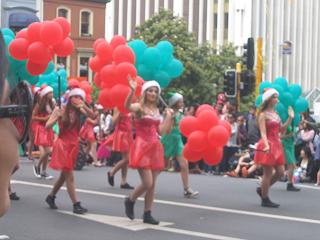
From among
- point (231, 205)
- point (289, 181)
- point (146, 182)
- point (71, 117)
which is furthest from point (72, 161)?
point (289, 181)

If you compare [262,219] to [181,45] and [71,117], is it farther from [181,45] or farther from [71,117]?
[181,45]

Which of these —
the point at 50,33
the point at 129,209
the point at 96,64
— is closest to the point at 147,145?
the point at 129,209

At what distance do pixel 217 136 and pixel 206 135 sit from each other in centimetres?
19

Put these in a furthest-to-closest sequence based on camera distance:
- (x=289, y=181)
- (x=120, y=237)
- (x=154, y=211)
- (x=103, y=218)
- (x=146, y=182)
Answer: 1. (x=289, y=181)
2. (x=154, y=211)
3. (x=103, y=218)
4. (x=146, y=182)
5. (x=120, y=237)

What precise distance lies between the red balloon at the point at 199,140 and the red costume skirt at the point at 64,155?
163cm

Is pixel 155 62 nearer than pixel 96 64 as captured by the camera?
Yes

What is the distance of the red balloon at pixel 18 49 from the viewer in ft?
29.7

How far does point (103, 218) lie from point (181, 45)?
3896cm

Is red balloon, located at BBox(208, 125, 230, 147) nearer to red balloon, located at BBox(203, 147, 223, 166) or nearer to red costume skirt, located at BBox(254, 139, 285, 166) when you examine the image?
red balloon, located at BBox(203, 147, 223, 166)

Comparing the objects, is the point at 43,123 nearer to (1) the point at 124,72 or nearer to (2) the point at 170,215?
(1) the point at 124,72

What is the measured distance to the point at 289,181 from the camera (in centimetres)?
1257

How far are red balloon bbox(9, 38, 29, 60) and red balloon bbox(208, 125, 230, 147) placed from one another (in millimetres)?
2752

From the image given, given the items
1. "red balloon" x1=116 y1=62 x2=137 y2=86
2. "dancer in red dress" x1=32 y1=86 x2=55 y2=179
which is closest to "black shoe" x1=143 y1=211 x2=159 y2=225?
"red balloon" x1=116 y1=62 x2=137 y2=86

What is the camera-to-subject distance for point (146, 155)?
831 cm
